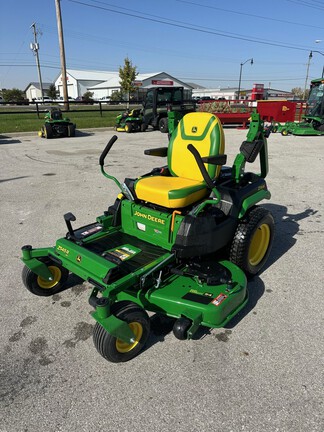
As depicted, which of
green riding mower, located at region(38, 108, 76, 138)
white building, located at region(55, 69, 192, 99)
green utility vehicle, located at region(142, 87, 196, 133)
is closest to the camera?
green riding mower, located at region(38, 108, 76, 138)

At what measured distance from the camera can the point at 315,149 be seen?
34.6ft

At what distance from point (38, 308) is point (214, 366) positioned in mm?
1541

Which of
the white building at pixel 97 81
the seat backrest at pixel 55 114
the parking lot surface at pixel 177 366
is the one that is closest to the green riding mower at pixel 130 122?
the seat backrest at pixel 55 114

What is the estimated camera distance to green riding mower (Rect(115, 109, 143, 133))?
571 inches

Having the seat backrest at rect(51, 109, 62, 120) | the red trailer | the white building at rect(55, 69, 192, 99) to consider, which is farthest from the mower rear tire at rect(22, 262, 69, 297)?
the white building at rect(55, 69, 192, 99)

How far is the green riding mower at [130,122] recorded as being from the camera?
1450 cm

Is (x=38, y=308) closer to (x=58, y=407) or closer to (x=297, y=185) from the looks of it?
(x=58, y=407)

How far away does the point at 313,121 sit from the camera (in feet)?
46.5

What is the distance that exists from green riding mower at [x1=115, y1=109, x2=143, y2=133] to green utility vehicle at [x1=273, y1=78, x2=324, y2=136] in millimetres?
5893

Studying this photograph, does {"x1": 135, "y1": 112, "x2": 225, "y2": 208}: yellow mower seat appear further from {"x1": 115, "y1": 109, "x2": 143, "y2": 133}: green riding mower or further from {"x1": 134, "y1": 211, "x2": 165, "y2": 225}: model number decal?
{"x1": 115, "y1": 109, "x2": 143, "y2": 133}: green riding mower

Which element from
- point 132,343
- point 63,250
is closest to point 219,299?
point 132,343

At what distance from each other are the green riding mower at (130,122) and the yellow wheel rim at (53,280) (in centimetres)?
1234

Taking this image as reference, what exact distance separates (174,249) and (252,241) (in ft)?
2.97

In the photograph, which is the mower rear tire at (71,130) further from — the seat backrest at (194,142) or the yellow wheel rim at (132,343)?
the yellow wheel rim at (132,343)
